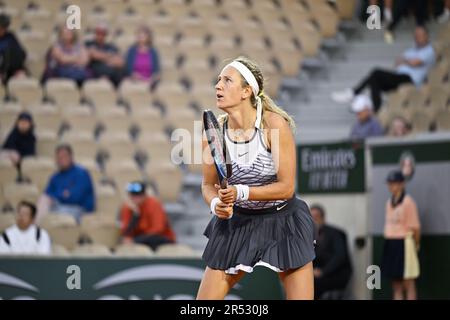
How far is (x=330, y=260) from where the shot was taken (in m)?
11.0

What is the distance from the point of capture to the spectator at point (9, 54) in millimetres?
13203

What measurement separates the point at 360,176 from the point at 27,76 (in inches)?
188

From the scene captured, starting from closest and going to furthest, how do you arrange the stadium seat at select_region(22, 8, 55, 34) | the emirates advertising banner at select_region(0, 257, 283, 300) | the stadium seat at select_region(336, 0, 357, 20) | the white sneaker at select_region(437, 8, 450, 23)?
the emirates advertising banner at select_region(0, 257, 283, 300)
the white sneaker at select_region(437, 8, 450, 23)
the stadium seat at select_region(22, 8, 55, 34)
the stadium seat at select_region(336, 0, 357, 20)

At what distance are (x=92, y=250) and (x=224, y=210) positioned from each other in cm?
474

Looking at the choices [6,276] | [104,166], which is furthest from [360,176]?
[6,276]

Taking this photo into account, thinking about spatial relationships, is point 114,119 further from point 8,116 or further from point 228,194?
point 228,194

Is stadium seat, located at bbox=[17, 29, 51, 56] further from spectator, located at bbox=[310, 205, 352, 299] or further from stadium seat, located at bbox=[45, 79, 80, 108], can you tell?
spectator, located at bbox=[310, 205, 352, 299]

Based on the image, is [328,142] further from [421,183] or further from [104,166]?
[104,166]

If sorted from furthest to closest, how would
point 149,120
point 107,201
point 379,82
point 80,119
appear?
1. point 379,82
2. point 149,120
3. point 80,119
4. point 107,201

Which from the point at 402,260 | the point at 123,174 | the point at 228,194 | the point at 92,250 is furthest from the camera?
the point at 123,174

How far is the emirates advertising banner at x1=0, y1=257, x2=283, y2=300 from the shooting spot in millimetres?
9508

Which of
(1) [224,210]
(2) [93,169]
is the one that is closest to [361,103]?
(2) [93,169]

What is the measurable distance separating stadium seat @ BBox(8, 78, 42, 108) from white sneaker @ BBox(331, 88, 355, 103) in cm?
374

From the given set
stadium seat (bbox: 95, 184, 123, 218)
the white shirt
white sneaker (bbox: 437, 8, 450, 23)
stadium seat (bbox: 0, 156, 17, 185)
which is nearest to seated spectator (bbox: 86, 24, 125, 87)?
stadium seat (bbox: 0, 156, 17, 185)
